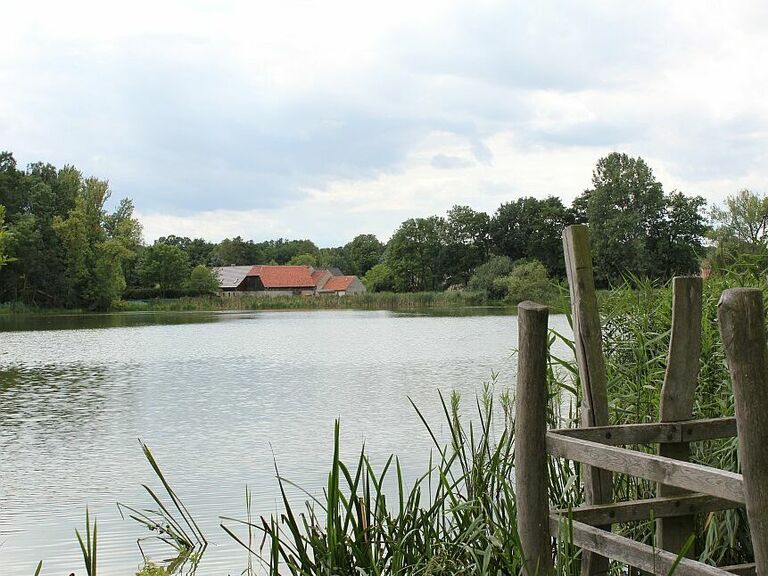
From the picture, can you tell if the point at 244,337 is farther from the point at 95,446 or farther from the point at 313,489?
the point at 313,489

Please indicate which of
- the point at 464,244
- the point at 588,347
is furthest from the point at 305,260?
the point at 588,347

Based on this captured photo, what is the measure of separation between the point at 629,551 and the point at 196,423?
11.3m

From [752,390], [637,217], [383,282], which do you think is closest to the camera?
[752,390]

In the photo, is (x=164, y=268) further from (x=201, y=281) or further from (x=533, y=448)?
(x=533, y=448)

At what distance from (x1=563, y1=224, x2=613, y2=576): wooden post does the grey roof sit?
92170 millimetres

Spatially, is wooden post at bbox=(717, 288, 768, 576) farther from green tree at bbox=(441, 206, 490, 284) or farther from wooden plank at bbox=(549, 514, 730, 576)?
green tree at bbox=(441, 206, 490, 284)

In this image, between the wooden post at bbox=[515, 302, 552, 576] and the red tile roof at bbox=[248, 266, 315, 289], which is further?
the red tile roof at bbox=[248, 266, 315, 289]

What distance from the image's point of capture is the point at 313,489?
8.99 m

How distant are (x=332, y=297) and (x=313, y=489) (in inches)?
2564

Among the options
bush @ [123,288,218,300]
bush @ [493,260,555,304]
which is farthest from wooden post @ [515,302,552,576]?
bush @ [123,288,218,300]

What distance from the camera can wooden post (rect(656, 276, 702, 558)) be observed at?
363cm

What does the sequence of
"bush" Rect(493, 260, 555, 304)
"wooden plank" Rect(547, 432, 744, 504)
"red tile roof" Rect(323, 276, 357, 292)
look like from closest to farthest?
"wooden plank" Rect(547, 432, 744, 504), "bush" Rect(493, 260, 555, 304), "red tile roof" Rect(323, 276, 357, 292)

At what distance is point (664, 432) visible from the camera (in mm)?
3625

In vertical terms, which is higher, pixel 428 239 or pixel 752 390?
pixel 428 239
